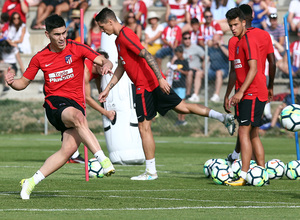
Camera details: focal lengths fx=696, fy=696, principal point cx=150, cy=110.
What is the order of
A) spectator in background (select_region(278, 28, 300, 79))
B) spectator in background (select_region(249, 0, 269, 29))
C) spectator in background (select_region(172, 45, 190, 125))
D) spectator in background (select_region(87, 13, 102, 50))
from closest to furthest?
1. spectator in background (select_region(278, 28, 300, 79))
2. spectator in background (select_region(172, 45, 190, 125))
3. spectator in background (select_region(249, 0, 269, 29))
4. spectator in background (select_region(87, 13, 102, 50))

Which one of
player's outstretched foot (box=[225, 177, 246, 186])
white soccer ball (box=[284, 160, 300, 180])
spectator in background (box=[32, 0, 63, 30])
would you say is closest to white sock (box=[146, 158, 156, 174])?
player's outstretched foot (box=[225, 177, 246, 186])

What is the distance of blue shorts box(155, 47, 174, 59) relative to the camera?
21.8m

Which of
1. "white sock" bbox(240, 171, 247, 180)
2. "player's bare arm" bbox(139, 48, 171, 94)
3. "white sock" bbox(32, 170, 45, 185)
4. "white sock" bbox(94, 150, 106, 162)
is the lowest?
"white sock" bbox(240, 171, 247, 180)

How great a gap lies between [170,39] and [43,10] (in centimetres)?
555

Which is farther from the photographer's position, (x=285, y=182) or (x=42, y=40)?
(x=42, y=40)

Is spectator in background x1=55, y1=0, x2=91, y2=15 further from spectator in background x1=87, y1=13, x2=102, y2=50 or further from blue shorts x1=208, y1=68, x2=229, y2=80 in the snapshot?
blue shorts x1=208, y1=68, x2=229, y2=80

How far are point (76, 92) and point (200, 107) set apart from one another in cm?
286

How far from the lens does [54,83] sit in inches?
335

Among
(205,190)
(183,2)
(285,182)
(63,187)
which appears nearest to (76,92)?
(63,187)

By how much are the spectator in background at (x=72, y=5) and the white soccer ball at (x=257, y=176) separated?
15.6 m

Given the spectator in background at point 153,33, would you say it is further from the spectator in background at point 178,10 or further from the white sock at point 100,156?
the white sock at point 100,156

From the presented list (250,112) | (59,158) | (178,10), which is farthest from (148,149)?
(178,10)

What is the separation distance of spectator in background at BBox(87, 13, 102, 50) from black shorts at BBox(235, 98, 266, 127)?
13.1 meters

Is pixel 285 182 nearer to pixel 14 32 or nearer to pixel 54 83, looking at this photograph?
pixel 54 83
